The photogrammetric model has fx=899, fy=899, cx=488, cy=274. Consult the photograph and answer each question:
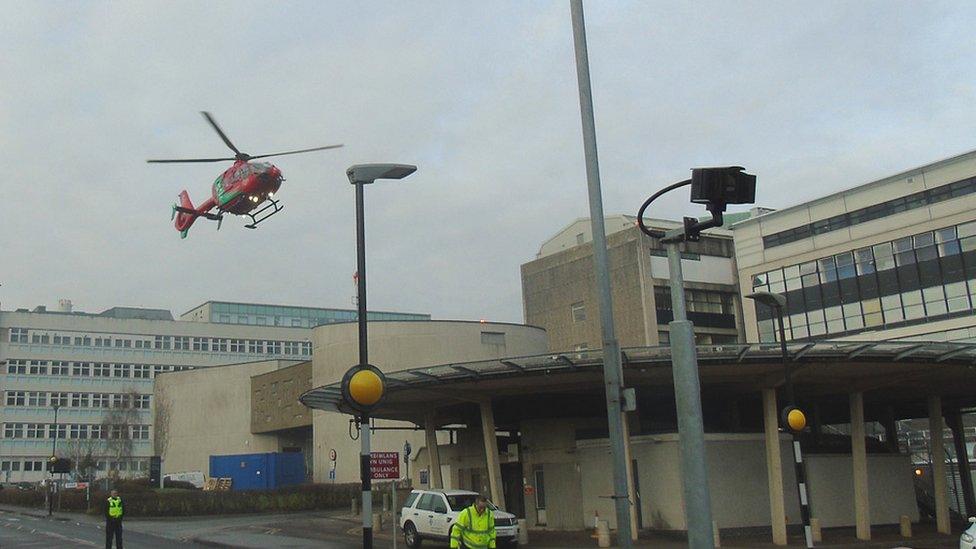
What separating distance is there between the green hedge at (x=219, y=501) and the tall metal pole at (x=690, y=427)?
41590mm

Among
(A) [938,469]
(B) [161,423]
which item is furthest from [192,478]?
(A) [938,469]

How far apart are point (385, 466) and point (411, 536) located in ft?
25.4

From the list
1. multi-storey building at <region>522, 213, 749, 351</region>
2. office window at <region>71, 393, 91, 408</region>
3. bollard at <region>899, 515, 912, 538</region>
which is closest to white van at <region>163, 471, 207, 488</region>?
office window at <region>71, 393, 91, 408</region>

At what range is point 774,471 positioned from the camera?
28422mm

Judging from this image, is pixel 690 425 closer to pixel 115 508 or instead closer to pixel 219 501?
pixel 115 508

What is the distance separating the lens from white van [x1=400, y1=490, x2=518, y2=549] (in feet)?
86.0

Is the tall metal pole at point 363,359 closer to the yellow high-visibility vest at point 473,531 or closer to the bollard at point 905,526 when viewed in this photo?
the yellow high-visibility vest at point 473,531

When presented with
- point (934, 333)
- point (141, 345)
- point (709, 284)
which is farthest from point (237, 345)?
point (934, 333)

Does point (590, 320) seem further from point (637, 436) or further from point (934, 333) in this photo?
point (637, 436)

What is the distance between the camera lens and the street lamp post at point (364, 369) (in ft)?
36.0

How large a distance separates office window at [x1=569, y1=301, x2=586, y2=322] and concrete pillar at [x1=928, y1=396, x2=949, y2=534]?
48.2m

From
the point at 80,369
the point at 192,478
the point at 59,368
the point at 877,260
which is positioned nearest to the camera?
the point at 877,260

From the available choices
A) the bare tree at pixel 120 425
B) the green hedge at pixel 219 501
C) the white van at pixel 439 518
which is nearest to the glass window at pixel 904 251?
the green hedge at pixel 219 501

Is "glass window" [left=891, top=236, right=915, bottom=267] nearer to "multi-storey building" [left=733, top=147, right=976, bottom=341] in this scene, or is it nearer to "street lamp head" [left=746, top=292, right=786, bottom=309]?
"multi-storey building" [left=733, top=147, right=976, bottom=341]
